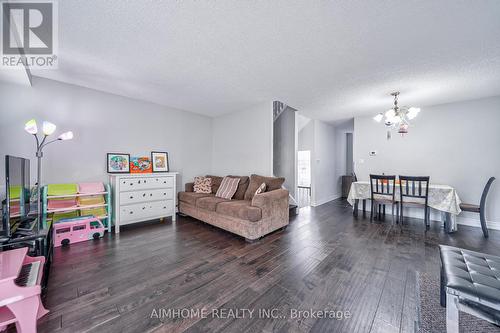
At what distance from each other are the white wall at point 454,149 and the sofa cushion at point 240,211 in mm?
3708

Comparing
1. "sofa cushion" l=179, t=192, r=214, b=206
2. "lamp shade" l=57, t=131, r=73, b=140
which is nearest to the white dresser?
"sofa cushion" l=179, t=192, r=214, b=206

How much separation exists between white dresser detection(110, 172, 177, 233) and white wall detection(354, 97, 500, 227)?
492cm

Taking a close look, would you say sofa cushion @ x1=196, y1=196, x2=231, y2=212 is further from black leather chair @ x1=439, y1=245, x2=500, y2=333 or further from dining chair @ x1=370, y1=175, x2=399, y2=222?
dining chair @ x1=370, y1=175, x2=399, y2=222

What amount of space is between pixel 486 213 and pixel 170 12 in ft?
19.2

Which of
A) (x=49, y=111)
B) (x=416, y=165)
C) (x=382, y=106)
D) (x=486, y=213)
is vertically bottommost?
(x=486, y=213)

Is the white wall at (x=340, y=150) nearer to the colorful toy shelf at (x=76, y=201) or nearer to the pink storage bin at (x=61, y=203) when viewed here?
the colorful toy shelf at (x=76, y=201)

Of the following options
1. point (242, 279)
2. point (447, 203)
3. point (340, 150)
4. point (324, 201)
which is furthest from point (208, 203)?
point (340, 150)

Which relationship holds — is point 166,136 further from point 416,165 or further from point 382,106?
point 416,165

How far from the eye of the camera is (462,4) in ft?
5.04

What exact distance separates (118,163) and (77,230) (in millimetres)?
1269

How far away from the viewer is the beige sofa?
280cm

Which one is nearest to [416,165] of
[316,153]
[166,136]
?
[316,153]

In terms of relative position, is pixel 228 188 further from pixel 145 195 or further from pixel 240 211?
pixel 145 195

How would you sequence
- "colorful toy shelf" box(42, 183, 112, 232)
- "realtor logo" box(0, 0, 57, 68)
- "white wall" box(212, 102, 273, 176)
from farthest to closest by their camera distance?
"white wall" box(212, 102, 273, 176)
"colorful toy shelf" box(42, 183, 112, 232)
"realtor logo" box(0, 0, 57, 68)
